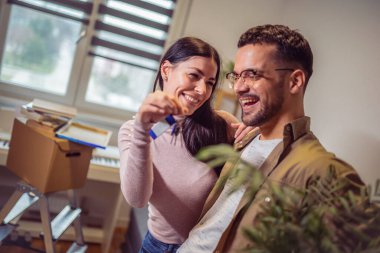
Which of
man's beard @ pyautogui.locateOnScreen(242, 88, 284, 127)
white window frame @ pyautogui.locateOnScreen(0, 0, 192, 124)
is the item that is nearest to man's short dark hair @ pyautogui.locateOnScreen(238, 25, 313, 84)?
man's beard @ pyautogui.locateOnScreen(242, 88, 284, 127)

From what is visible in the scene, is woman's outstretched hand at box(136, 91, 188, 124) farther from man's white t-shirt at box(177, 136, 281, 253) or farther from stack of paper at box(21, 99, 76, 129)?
stack of paper at box(21, 99, 76, 129)

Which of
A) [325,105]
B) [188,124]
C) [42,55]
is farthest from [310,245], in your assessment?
[42,55]

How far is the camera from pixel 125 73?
10.3 feet

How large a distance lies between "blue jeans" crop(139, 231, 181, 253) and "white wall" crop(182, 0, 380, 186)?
867 mm

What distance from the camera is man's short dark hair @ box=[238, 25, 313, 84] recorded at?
110 centimetres

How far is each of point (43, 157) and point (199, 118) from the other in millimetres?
975

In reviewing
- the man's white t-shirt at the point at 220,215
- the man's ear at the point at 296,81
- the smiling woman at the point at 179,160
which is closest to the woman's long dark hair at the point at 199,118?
the smiling woman at the point at 179,160

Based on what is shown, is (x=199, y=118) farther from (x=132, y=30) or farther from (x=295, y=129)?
(x=132, y=30)

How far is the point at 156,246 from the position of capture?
129 cm

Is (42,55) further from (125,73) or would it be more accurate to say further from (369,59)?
(369,59)

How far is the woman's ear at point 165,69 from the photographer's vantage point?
4.24ft

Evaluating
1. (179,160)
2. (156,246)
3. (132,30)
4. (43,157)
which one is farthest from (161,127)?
(132,30)

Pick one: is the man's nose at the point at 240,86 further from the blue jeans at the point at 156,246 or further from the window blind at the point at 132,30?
the window blind at the point at 132,30

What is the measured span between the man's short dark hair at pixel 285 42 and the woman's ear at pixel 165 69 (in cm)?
31
